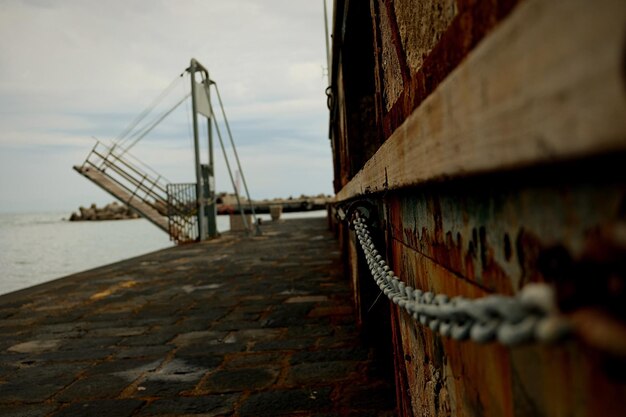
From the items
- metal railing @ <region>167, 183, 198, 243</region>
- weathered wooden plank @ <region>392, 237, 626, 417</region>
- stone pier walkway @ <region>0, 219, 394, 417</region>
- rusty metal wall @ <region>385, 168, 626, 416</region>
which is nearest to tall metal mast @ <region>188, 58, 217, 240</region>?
metal railing @ <region>167, 183, 198, 243</region>

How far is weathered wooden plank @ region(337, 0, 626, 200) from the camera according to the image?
356mm

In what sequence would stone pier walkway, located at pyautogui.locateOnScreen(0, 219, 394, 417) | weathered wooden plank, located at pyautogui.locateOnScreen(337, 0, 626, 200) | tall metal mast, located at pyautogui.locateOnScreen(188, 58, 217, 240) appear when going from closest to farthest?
weathered wooden plank, located at pyautogui.locateOnScreen(337, 0, 626, 200), stone pier walkway, located at pyautogui.locateOnScreen(0, 219, 394, 417), tall metal mast, located at pyautogui.locateOnScreen(188, 58, 217, 240)

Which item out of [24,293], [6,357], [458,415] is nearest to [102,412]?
[6,357]

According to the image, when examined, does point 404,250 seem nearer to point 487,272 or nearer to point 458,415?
point 458,415

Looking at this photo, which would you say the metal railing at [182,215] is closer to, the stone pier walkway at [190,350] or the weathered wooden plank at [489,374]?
the stone pier walkway at [190,350]

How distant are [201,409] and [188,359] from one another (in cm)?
90

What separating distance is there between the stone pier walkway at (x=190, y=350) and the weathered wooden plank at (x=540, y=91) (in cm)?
231

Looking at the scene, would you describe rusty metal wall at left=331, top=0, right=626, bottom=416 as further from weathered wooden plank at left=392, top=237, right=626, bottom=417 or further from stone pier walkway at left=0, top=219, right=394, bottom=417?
stone pier walkway at left=0, top=219, right=394, bottom=417

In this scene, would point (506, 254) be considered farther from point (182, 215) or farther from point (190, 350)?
point (182, 215)

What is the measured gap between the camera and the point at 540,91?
0.44 meters

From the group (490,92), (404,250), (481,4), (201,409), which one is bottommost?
(201,409)

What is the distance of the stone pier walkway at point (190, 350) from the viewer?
2.82m

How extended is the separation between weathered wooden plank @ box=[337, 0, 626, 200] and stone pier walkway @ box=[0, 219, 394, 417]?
231 cm

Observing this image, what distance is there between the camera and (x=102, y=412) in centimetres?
274
